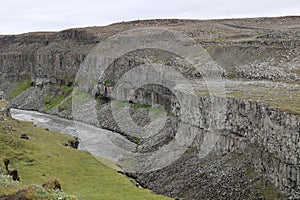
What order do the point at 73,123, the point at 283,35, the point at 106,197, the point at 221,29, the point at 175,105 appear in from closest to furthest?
the point at 106,197 → the point at 175,105 → the point at 283,35 → the point at 73,123 → the point at 221,29

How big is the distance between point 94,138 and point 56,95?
7279 cm

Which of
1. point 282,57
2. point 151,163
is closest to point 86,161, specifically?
point 151,163

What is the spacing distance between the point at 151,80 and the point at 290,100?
59.7m

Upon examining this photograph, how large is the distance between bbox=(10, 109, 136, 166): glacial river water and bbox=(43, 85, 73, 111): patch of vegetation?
19.2m

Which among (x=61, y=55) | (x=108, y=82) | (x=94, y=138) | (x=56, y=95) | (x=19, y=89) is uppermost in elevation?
(x=61, y=55)

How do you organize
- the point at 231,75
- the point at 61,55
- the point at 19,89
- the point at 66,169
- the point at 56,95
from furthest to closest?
the point at 19,89 → the point at 61,55 → the point at 56,95 → the point at 231,75 → the point at 66,169

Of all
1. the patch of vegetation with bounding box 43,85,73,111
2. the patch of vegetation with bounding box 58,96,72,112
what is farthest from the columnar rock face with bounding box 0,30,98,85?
the patch of vegetation with bounding box 58,96,72,112

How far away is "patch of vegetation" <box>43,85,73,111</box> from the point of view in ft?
522

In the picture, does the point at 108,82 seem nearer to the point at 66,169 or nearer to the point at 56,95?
the point at 56,95

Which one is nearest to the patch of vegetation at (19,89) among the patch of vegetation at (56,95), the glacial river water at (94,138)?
the patch of vegetation at (56,95)

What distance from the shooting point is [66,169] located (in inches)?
2383

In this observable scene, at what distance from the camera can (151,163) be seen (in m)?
70.8

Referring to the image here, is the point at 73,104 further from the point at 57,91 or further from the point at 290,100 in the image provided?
the point at 290,100

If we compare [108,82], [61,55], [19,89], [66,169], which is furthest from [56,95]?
[66,169]
